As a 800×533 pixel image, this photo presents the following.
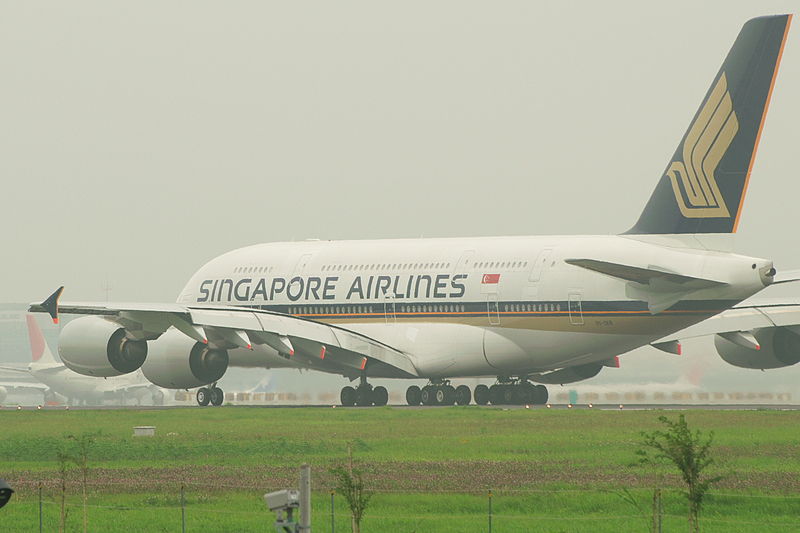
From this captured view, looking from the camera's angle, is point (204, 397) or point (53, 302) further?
point (204, 397)

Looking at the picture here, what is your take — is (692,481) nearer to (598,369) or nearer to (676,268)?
(676,268)

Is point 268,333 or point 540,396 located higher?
point 268,333

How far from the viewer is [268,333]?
5312 cm

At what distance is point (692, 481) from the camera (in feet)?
61.3

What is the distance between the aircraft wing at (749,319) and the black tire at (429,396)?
910 cm

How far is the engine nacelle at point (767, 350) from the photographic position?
179 ft

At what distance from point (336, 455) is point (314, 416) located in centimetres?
1432

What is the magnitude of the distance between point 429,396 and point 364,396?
2489 millimetres

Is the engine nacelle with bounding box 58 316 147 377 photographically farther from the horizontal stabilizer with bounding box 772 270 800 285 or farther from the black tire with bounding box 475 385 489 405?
the horizontal stabilizer with bounding box 772 270 800 285

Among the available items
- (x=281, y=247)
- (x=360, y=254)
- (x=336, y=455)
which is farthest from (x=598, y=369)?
(x=336, y=455)

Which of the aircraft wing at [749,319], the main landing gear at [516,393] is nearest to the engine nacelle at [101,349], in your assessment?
the main landing gear at [516,393]

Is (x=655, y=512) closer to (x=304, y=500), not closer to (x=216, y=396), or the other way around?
(x=304, y=500)

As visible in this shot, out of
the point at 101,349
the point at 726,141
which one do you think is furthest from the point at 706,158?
the point at 101,349

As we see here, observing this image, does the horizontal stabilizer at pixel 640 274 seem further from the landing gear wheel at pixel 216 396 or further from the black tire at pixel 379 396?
the landing gear wheel at pixel 216 396
